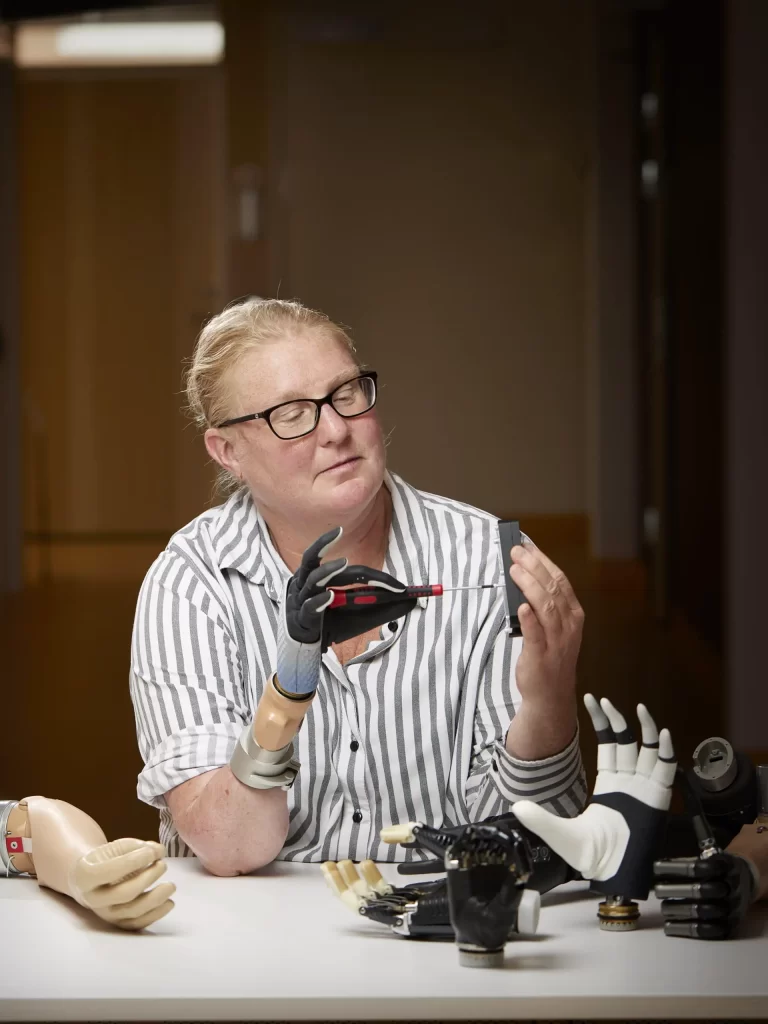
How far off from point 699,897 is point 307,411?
2.32 feet

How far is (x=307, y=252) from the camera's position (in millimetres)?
4074

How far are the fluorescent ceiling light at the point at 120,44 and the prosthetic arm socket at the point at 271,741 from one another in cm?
322

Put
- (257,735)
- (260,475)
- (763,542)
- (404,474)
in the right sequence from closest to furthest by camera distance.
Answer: (257,735), (260,475), (763,542), (404,474)

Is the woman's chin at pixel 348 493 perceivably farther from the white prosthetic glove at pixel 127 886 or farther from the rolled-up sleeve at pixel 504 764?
the white prosthetic glove at pixel 127 886

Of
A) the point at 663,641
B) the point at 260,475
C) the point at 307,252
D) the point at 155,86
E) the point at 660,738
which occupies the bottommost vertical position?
the point at 663,641

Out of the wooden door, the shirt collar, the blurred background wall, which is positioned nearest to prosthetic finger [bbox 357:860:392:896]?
the shirt collar

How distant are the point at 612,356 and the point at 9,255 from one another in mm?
1824

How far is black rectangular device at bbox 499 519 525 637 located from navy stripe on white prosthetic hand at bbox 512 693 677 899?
209mm

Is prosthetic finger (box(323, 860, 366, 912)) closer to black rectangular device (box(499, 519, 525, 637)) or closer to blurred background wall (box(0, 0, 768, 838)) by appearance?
black rectangular device (box(499, 519, 525, 637))

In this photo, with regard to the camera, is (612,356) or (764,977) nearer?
(764,977)

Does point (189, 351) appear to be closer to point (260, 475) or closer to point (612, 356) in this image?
point (612, 356)

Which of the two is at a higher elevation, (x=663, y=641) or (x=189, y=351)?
(x=189, y=351)

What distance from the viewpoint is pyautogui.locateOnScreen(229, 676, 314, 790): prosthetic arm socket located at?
4.07 ft

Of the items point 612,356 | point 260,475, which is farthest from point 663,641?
point 260,475
